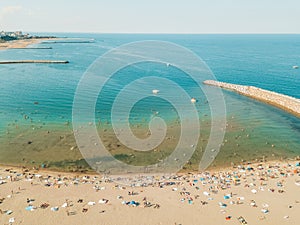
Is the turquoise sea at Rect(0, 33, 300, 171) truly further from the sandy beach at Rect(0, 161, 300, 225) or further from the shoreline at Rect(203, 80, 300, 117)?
the sandy beach at Rect(0, 161, 300, 225)

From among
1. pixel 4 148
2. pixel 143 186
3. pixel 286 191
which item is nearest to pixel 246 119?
pixel 286 191

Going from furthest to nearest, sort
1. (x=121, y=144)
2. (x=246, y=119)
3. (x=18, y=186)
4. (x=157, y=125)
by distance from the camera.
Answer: (x=246, y=119) < (x=157, y=125) < (x=121, y=144) < (x=18, y=186)

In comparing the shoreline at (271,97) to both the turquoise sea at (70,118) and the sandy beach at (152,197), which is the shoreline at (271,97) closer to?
the turquoise sea at (70,118)

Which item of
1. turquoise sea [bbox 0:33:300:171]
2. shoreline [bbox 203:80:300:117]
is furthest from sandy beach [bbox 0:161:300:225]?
shoreline [bbox 203:80:300:117]

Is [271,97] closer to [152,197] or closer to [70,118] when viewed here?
[70,118]

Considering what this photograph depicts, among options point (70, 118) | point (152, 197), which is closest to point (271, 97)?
point (70, 118)

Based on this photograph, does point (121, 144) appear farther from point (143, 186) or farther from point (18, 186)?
point (18, 186)

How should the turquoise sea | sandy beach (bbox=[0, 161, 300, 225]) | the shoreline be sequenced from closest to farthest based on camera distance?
sandy beach (bbox=[0, 161, 300, 225]) < the turquoise sea < the shoreline
